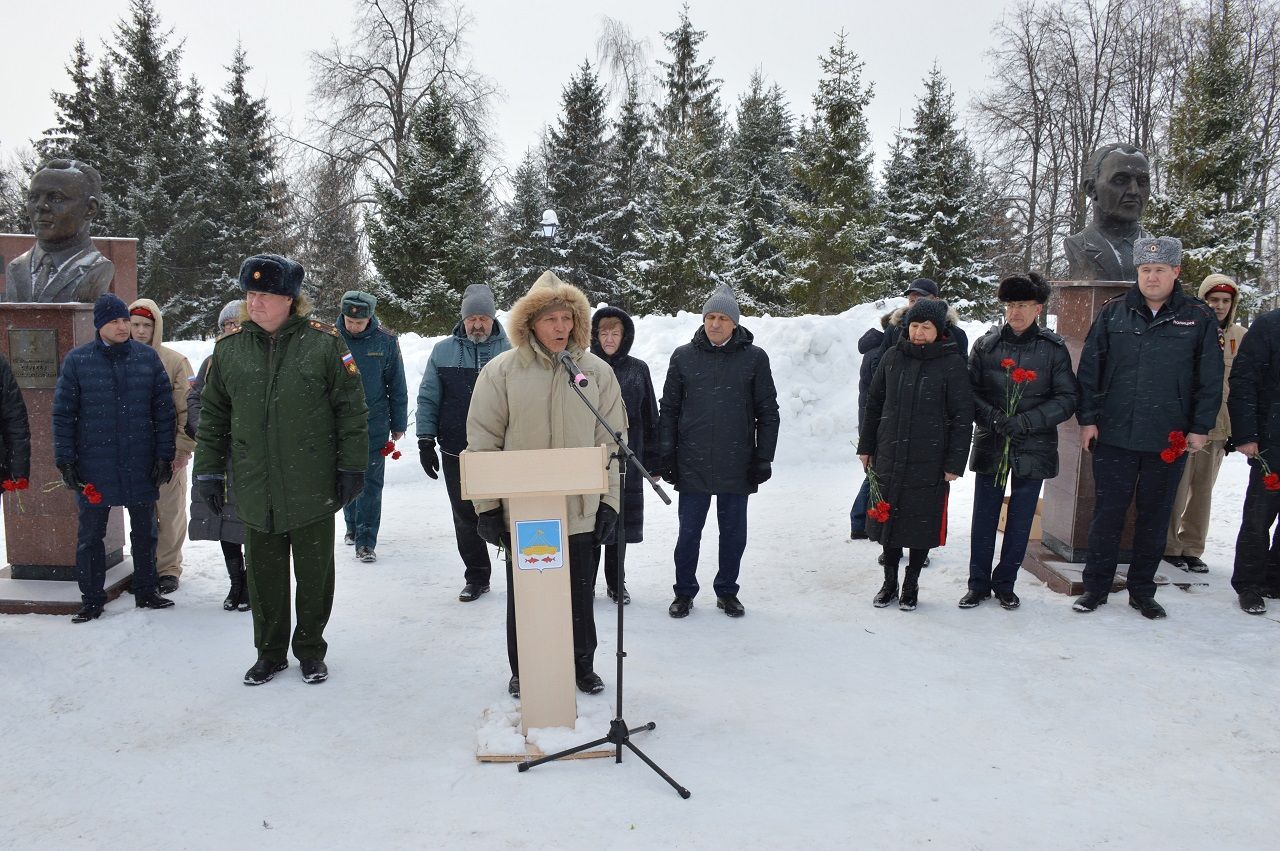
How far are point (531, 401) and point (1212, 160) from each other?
21.5 m

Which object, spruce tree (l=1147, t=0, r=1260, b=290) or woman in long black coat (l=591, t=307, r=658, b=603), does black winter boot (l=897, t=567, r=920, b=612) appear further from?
spruce tree (l=1147, t=0, r=1260, b=290)

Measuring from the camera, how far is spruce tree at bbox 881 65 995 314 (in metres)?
23.9

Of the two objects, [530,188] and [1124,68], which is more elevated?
[1124,68]

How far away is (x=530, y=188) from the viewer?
26.4m

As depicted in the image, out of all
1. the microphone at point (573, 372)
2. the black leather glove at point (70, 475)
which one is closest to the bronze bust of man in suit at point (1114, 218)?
the microphone at point (573, 372)

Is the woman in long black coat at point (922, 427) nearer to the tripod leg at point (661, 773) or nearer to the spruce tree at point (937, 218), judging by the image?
the tripod leg at point (661, 773)

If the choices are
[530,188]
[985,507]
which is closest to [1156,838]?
[985,507]

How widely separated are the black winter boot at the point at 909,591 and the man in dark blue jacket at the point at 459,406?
8.79 feet

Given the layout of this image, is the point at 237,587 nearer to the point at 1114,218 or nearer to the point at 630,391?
the point at 630,391

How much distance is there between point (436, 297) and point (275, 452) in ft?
56.8

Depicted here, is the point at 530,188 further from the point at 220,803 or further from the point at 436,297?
the point at 220,803

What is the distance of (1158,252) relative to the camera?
5.11 meters

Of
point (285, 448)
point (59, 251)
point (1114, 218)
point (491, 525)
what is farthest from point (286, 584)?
point (1114, 218)

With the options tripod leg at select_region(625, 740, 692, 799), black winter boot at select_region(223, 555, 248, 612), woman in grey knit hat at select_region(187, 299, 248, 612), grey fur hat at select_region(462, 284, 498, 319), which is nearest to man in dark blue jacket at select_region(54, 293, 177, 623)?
woman in grey knit hat at select_region(187, 299, 248, 612)
